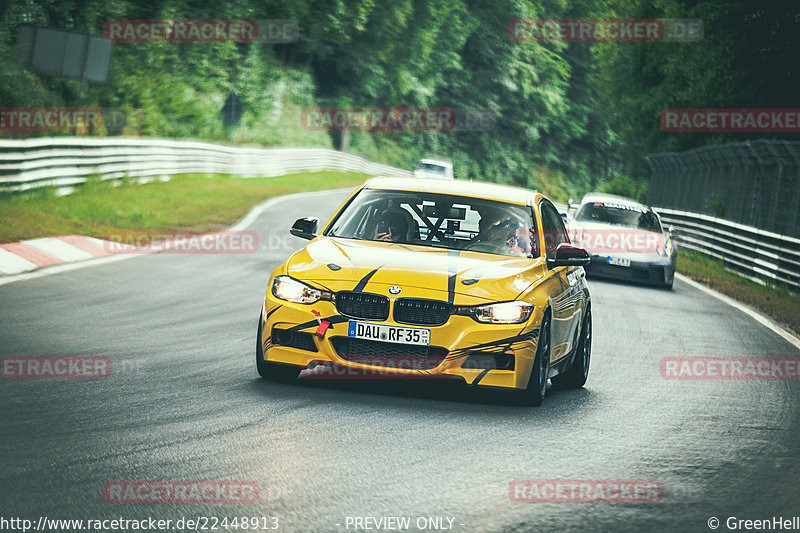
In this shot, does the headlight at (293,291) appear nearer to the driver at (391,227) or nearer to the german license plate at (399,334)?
the german license plate at (399,334)

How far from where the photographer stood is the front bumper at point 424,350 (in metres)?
7.48

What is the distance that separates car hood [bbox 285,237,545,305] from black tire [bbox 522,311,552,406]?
341 millimetres

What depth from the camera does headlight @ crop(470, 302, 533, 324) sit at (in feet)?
24.8

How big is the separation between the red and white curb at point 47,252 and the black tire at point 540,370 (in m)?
7.79

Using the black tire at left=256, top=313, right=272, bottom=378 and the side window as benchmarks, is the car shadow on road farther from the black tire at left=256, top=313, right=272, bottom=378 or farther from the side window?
the side window

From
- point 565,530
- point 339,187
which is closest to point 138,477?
point 565,530

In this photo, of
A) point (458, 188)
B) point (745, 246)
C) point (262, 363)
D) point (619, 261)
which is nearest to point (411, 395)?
point (262, 363)

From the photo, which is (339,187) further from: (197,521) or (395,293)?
(197,521)

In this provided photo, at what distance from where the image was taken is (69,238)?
16.6 metres

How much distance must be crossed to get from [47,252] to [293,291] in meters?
8.43

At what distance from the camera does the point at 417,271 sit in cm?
774

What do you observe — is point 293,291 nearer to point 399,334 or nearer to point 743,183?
point 399,334

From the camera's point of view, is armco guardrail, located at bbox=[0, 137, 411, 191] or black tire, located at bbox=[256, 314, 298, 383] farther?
armco guardrail, located at bbox=[0, 137, 411, 191]

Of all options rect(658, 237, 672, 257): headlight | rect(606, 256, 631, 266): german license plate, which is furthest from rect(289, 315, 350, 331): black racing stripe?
rect(658, 237, 672, 257): headlight
